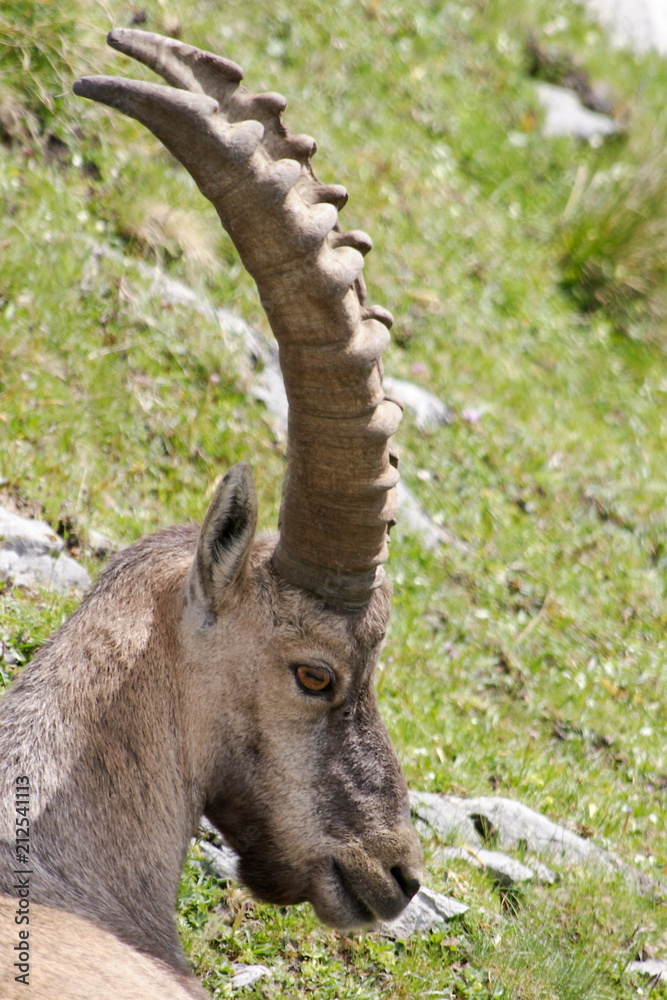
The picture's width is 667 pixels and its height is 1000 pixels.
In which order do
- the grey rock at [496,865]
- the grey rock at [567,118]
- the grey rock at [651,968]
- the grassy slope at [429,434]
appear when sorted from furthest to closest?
the grey rock at [567,118], the grey rock at [496,865], the grassy slope at [429,434], the grey rock at [651,968]

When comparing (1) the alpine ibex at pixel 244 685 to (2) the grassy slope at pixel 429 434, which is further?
(2) the grassy slope at pixel 429 434

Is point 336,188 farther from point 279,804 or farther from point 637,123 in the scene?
point 637,123

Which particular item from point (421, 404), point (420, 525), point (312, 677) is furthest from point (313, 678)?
point (421, 404)

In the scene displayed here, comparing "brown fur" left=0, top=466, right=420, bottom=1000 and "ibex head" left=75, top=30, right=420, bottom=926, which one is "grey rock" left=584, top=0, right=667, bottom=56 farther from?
"brown fur" left=0, top=466, right=420, bottom=1000

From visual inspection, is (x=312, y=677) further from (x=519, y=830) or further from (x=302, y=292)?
(x=519, y=830)

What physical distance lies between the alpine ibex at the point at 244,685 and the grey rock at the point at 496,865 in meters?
1.44

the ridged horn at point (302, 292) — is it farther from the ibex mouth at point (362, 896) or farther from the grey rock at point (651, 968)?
the grey rock at point (651, 968)

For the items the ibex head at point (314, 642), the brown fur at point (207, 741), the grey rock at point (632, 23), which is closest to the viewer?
the brown fur at point (207, 741)

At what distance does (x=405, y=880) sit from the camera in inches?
176

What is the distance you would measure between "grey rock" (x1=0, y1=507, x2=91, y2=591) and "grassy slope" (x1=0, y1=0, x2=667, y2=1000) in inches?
9.9

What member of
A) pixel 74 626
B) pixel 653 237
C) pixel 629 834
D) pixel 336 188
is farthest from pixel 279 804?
pixel 653 237

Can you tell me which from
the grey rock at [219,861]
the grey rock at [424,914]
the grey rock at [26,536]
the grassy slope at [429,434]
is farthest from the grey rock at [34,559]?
the grey rock at [424,914]

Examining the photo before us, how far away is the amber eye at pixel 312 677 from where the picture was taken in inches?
172

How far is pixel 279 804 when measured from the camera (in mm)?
4363
